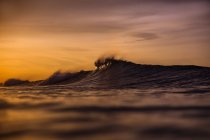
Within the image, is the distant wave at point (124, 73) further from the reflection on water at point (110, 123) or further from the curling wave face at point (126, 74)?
the reflection on water at point (110, 123)

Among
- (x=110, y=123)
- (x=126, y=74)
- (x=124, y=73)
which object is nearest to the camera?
(x=110, y=123)

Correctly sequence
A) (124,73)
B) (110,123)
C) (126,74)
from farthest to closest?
1. (124,73)
2. (126,74)
3. (110,123)

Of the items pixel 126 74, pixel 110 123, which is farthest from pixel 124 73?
pixel 110 123

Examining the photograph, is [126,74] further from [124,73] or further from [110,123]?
[110,123]

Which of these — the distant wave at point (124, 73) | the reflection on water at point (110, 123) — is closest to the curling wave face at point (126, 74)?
the distant wave at point (124, 73)

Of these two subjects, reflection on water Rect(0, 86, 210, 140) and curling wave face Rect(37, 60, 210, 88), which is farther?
curling wave face Rect(37, 60, 210, 88)

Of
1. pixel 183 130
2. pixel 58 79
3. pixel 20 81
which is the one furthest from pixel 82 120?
pixel 20 81

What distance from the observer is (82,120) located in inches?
129

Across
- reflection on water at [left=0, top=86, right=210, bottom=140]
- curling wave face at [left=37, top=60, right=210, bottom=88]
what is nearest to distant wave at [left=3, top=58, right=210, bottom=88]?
curling wave face at [left=37, top=60, right=210, bottom=88]

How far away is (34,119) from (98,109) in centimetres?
97

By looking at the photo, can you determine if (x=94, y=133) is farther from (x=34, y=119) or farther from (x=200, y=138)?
(x=34, y=119)

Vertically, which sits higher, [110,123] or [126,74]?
[126,74]

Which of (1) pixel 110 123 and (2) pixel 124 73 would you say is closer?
(1) pixel 110 123

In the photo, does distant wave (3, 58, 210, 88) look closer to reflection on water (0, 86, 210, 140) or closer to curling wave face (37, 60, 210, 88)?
curling wave face (37, 60, 210, 88)
